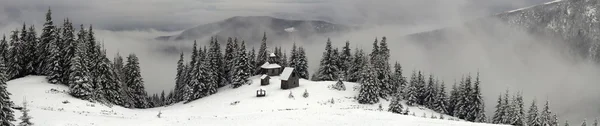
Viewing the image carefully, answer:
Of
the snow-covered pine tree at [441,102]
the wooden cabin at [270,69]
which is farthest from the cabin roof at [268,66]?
the snow-covered pine tree at [441,102]

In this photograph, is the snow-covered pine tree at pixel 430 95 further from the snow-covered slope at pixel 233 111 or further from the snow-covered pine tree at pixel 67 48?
the snow-covered pine tree at pixel 67 48

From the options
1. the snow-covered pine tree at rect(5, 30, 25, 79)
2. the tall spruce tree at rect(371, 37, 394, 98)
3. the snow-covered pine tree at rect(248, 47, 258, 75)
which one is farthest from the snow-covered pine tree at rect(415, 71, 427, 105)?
the snow-covered pine tree at rect(5, 30, 25, 79)

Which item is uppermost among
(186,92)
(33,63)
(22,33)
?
(22,33)

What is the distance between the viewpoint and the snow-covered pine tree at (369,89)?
67688mm

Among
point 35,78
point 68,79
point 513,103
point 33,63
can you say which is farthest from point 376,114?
point 33,63

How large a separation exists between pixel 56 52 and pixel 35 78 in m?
5.01

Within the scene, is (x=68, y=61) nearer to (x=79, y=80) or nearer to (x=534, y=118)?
(x=79, y=80)

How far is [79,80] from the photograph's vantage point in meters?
54.0

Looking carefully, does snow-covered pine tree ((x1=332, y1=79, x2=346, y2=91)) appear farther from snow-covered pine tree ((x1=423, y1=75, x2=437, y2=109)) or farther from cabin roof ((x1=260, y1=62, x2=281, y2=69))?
cabin roof ((x1=260, y1=62, x2=281, y2=69))

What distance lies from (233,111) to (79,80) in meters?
19.1

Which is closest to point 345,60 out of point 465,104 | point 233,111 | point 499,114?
point 465,104

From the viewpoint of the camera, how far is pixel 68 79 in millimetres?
61469

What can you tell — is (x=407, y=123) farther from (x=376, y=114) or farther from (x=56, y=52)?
(x=56, y=52)

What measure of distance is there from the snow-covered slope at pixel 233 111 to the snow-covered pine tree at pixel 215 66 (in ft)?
8.54
